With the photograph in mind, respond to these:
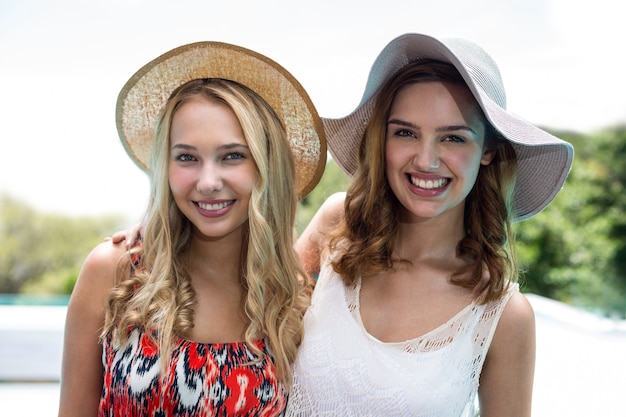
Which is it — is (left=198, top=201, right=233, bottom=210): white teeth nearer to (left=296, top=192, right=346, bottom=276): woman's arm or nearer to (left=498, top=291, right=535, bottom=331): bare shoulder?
(left=296, top=192, right=346, bottom=276): woman's arm

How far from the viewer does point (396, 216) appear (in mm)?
2088

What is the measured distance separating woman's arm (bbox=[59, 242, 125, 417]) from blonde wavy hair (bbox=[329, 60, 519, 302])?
72 centimetres

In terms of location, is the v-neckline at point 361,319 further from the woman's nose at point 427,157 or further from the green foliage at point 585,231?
the green foliage at point 585,231

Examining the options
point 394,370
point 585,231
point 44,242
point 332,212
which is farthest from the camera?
point 585,231

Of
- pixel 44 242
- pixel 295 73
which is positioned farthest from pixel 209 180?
pixel 44 242

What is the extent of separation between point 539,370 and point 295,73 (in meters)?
7.33

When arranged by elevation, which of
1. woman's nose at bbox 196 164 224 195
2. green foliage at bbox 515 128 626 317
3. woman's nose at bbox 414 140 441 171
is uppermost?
woman's nose at bbox 414 140 441 171

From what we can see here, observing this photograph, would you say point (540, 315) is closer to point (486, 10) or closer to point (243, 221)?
point (243, 221)

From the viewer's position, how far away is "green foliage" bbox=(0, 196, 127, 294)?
10508mm

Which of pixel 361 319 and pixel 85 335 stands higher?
pixel 361 319

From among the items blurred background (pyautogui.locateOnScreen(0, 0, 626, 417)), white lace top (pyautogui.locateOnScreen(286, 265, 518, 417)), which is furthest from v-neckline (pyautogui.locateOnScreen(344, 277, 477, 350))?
blurred background (pyautogui.locateOnScreen(0, 0, 626, 417))

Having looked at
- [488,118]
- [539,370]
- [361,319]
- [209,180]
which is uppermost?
[488,118]

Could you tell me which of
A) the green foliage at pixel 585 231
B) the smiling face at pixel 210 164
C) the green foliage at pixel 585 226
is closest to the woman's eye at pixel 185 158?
the smiling face at pixel 210 164

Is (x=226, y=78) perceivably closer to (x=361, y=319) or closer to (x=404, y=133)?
(x=404, y=133)
